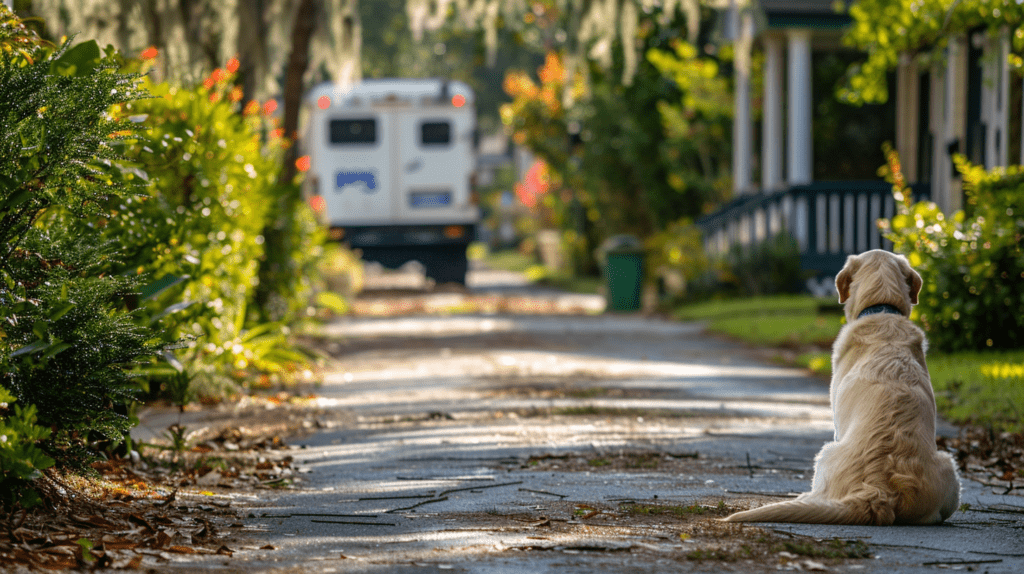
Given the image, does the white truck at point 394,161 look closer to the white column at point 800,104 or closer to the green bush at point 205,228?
the white column at point 800,104

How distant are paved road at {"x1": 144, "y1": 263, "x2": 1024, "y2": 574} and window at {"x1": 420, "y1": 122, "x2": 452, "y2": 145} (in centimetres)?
1281

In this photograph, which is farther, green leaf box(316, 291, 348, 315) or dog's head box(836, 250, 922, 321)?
green leaf box(316, 291, 348, 315)

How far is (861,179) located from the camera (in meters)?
21.7

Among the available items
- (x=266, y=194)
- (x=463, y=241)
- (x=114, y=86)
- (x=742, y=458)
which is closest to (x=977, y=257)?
(x=742, y=458)

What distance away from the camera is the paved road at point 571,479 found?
4.41 m

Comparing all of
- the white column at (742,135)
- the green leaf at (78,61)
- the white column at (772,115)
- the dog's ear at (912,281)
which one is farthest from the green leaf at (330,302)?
the dog's ear at (912,281)

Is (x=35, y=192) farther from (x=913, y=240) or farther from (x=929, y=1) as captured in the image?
(x=929, y=1)

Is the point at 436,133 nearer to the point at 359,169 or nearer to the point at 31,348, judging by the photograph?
the point at 359,169

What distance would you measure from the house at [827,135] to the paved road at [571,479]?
21.2ft

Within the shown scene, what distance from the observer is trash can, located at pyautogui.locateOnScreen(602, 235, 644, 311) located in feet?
68.5

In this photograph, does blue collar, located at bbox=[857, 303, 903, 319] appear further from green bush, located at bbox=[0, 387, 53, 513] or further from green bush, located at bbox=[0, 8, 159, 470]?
green bush, located at bbox=[0, 387, 53, 513]

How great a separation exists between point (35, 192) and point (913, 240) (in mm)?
8427

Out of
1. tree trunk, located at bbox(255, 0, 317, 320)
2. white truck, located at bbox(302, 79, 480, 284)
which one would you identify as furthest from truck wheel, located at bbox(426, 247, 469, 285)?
tree trunk, located at bbox(255, 0, 317, 320)

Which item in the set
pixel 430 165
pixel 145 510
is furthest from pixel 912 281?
pixel 430 165
